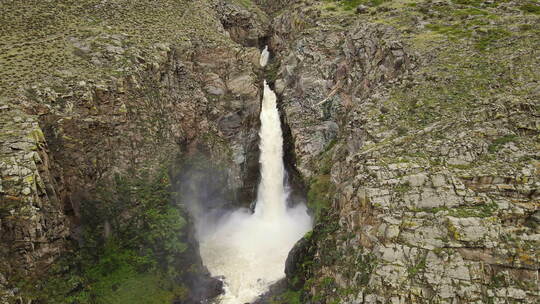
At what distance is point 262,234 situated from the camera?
39281 mm

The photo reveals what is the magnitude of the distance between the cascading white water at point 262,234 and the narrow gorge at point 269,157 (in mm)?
190

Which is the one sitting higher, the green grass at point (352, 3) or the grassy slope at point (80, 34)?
the green grass at point (352, 3)

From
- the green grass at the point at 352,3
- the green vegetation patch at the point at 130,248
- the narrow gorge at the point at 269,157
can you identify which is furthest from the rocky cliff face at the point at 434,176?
the green grass at the point at 352,3

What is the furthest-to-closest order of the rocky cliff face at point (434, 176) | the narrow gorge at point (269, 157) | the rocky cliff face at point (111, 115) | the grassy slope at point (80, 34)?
the grassy slope at point (80, 34) < the rocky cliff face at point (111, 115) < the narrow gorge at point (269, 157) < the rocky cliff face at point (434, 176)

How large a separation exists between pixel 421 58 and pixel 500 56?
660 centimetres

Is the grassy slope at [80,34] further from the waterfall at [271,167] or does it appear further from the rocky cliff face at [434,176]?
the rocky cliff face at [434,176]

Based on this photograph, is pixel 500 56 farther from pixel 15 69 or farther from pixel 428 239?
pixel 15 69

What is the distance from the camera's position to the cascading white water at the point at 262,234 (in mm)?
33094

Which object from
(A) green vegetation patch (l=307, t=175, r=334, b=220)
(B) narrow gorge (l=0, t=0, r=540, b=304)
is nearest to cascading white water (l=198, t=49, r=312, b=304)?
(B) narrow gorge (l=0, t=0, r=540, b=304)

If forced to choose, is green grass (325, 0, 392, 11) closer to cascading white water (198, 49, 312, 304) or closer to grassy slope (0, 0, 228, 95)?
cascading white water (198, 49, 312, 304)

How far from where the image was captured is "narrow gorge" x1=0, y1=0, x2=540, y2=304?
20844 mm

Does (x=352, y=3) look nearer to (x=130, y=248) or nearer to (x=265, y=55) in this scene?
(x=265, y=55)

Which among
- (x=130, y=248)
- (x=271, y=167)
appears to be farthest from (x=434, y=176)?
(x=271, y=167)

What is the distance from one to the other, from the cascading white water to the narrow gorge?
7.5 inches
